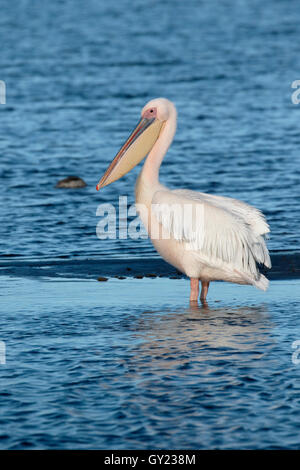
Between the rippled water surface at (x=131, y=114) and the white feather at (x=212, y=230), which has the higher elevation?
the rippled water surface at (x=131, y=114)

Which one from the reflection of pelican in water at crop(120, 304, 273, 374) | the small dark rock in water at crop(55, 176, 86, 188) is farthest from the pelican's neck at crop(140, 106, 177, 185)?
the small dark rock in water at crop(55, 176, 86, 188)

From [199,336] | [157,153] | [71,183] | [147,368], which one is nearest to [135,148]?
[157,153]

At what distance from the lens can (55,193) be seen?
12.4m

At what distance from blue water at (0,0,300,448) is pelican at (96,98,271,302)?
0.88 feet

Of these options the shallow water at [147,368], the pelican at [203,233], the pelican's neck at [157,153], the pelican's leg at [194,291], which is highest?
the pelican's neck at [157,153]

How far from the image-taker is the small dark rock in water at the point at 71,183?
12664mm

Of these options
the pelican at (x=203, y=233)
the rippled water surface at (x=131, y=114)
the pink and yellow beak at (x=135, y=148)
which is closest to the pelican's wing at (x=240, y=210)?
the pelican at (x=203, y=233)

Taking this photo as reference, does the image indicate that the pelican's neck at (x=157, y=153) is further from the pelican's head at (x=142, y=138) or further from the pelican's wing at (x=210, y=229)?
the pelican's wing at (x=210, y=229)

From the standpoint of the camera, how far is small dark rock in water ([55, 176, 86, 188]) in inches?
499

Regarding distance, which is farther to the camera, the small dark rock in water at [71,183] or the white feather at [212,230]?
the small dark rock in water at [71,183]

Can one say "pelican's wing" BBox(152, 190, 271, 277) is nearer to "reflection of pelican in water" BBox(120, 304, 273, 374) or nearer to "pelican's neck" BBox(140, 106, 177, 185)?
"pelican's neck" BBox(140, 106, 177, 185)

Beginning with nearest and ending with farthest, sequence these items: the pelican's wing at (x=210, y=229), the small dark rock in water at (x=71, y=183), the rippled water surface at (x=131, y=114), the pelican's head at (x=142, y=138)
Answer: the pelican's wing at (x=210, y=229)
the pelican's head at (x=142, y=138)
the rippled water surface at (x=131, y=114)
the small dark rock in water at (x=71, y=183)

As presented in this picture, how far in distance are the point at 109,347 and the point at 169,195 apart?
5.22ft

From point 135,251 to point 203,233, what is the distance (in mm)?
2122
